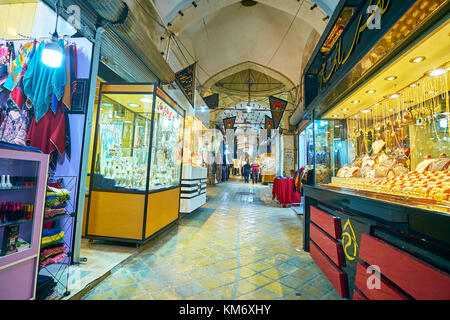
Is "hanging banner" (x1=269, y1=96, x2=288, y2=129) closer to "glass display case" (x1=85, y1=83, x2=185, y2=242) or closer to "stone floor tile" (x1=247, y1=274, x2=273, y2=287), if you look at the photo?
"glass display case" (x1=85, y1=83, x2=185, y2=242)

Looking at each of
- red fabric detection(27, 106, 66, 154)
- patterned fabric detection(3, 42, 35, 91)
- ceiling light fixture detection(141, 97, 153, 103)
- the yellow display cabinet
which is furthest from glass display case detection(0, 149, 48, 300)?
the yellow display cabinet

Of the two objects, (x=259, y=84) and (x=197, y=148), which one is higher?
(x=259, y=84)

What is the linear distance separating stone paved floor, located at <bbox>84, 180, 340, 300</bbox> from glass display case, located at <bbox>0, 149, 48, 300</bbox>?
1.99 ft

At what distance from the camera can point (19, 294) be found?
1399 millimetres

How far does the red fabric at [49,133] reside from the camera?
229 cm

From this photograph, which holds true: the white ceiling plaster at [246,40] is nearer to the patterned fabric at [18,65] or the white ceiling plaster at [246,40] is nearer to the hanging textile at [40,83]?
the patterned fabric at [18,65]

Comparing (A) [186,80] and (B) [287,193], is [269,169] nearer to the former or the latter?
(B) [287,193]

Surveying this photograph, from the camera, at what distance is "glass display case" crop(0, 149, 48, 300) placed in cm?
135

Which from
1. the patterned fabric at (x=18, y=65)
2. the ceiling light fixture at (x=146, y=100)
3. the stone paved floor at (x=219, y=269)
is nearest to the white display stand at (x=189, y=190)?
the stone paved floor at (x=219, y=269)

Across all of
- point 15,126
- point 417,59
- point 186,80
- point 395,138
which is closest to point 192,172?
point 186,80

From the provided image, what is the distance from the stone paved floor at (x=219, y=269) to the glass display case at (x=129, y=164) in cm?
55

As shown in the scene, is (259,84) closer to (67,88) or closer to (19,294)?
(67,88)

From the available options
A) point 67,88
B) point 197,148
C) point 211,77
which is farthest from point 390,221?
point 211,77

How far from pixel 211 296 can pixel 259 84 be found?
14.3 meters
